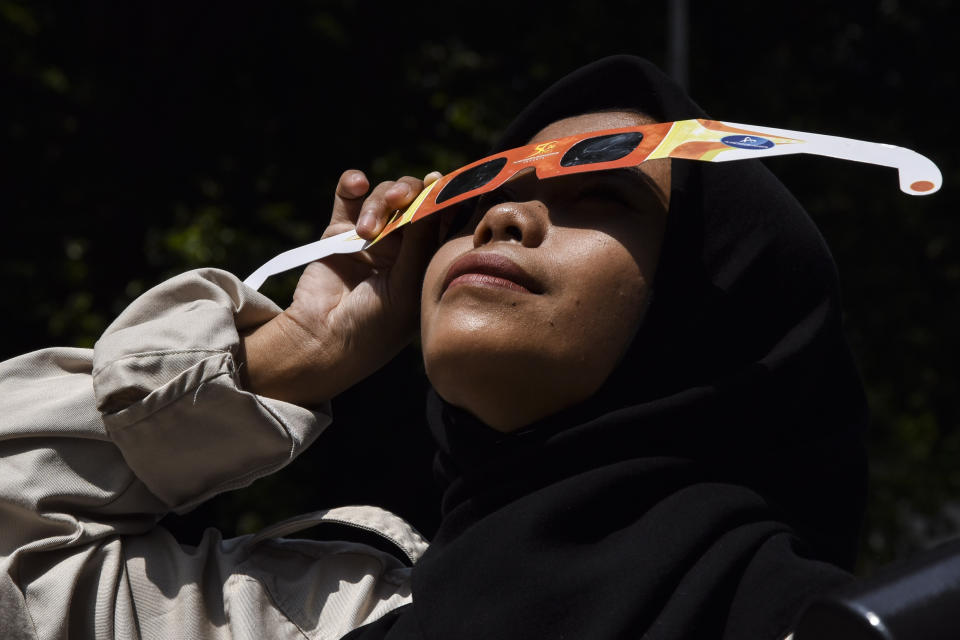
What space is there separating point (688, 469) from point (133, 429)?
98 centimetres

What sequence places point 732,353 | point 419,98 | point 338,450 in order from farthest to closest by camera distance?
point 419,98
point 338,450
point 732,353

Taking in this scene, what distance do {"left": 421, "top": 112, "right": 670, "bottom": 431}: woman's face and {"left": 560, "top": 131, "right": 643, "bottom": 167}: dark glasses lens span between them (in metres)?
0.05

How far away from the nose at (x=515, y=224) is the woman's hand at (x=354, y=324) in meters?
0.33

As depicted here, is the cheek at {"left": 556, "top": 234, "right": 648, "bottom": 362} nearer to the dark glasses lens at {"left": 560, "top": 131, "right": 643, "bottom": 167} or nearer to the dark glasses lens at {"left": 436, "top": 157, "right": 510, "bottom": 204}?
the dark glasses lens at {"left": 560, "top": 131, "right": 643, "bottom": 167}

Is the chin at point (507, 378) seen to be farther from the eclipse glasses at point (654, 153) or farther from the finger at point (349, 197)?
the finger at point (349, 197)

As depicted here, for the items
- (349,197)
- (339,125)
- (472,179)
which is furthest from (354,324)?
(339,125)

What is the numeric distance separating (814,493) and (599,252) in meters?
0.53

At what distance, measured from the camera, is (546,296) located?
1.74m

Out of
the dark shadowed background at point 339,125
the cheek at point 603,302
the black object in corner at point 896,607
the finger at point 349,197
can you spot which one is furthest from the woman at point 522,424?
the dark shadowed background at point 339,125

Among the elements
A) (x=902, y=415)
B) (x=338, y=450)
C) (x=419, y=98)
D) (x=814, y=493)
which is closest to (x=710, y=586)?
(x=814, y=493)

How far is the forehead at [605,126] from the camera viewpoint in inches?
75.7

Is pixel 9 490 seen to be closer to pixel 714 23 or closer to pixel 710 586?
pixel 710 586

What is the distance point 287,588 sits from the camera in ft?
6.83

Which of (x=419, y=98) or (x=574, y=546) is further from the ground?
(x=574, y=546)
